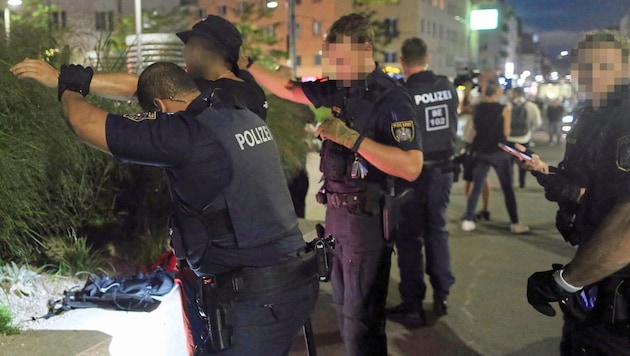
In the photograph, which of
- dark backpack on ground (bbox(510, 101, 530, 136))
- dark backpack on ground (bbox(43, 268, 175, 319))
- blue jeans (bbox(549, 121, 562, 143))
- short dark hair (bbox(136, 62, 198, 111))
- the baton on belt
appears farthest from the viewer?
blue jeans (bbox(549, 121, 562, 143))

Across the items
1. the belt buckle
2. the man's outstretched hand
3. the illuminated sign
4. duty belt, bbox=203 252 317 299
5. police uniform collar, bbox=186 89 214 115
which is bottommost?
duty belt, bbox=203 252 317 299

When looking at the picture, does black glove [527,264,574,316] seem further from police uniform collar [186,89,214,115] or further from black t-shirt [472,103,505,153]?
black t-shirt [472,103,505,153]

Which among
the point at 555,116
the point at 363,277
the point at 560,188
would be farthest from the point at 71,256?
the point at 555,116

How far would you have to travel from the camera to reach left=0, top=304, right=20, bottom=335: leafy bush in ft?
10.5

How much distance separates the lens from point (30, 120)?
3887 millimetres

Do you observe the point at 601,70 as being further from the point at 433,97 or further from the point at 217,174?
the point at 433,97

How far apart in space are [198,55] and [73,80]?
595 millimetres

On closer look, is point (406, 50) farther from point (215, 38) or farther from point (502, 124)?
point (502, 124)

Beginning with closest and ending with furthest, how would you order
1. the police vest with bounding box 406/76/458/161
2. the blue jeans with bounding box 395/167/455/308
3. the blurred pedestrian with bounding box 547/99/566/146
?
the blue jeans with bounding box 395/167/455/308 → the police vest with bounding box 406/76/458/161 → the blurred pedestrian with bounding box 547/99/566/146

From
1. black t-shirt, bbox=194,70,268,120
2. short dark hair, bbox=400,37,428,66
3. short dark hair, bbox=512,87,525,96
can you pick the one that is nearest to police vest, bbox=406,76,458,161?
short dark hair, bbox=400,37,428,66

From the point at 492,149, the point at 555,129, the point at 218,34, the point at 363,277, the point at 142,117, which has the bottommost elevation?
the point at 555,129

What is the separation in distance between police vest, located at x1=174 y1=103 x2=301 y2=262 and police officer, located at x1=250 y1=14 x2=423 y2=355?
0.99 m

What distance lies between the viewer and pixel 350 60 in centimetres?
337

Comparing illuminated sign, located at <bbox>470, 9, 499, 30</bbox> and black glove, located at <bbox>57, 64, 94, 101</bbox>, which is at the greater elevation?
illuminated sign, located at <bbox>470, 9, 499, 30</bbox>
